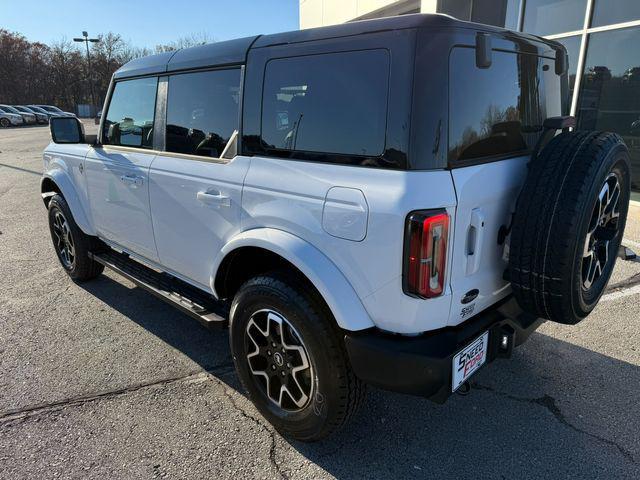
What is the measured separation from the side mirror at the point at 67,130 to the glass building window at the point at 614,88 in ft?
24.1

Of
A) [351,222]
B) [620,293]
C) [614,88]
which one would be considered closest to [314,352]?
[351,222]

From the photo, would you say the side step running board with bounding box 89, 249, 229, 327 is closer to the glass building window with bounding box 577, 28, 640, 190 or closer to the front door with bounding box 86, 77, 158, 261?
the front door with bounding box 86, 77, 158, 261

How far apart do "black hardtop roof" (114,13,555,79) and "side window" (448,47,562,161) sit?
15 centimetres

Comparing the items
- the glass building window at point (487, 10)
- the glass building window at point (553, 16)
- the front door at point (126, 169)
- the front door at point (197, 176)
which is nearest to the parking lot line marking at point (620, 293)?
the front door at point (197, 176)

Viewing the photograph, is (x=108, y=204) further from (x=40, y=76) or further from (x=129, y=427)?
(x=40, y=76)

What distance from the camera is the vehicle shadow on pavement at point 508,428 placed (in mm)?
2287

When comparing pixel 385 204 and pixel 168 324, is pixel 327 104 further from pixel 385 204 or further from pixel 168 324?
pixel 168 324

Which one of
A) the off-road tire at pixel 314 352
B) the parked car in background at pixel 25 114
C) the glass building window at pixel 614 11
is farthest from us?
the parked car in background at pixel 25 114

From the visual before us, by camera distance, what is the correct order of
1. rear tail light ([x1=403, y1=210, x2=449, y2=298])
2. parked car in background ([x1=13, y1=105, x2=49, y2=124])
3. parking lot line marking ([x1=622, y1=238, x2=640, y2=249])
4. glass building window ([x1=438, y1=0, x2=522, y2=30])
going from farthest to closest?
parked car in background ([x1=13, y1=105, x2=49, y2=124]) → glass building window ([x1=438, y1=0, x2=522, y2=30]) → parking lot line marking ([x1=622, y1=238, x2=640, y2=249]) → rear tail light ([x1=403, y1=210, x2=449, y2=298])

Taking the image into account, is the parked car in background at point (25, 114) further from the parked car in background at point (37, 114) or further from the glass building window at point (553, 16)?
the glass building window at point (553, 16)

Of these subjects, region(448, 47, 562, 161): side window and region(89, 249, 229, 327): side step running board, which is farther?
region(89, 249, 229, 327): side step running board

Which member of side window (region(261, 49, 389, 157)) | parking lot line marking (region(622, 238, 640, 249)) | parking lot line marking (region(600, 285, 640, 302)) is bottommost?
parking lot line marking (region(600, 285, 640, 302))

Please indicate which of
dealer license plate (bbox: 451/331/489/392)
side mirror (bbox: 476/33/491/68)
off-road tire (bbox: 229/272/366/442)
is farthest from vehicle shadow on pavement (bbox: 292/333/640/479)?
side mirror (bbox: 476/33/491/68)

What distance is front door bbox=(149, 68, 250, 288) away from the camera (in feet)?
8.48
